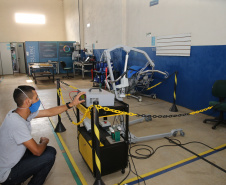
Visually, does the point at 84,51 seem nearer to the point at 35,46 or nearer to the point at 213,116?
the point at 35,46

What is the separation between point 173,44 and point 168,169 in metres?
3.72

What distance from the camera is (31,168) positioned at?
1.90m

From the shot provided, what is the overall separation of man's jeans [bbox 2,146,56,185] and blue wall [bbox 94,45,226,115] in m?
3.92

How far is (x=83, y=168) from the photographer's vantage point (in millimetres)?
2578

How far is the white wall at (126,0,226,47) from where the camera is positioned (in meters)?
4.13

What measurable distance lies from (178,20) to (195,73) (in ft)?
4.93

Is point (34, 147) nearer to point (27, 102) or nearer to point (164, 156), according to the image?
point (27, 102)

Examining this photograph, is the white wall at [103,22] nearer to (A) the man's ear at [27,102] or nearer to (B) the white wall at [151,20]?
(B) the white wall at [151,20]

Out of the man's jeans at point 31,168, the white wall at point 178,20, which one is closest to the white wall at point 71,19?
the white wall at point 178,20

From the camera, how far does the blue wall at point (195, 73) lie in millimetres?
4285

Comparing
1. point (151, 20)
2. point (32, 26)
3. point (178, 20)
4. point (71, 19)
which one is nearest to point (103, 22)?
point (151, 20)

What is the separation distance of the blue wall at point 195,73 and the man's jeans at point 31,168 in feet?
12.9

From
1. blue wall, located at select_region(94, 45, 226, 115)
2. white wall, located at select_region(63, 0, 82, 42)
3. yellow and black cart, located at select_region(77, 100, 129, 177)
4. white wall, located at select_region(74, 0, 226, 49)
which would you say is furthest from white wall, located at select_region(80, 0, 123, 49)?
yellow and black cart, located at select_region(77, 100, 129, 177)

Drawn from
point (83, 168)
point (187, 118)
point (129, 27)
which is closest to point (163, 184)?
point (83, 168)
